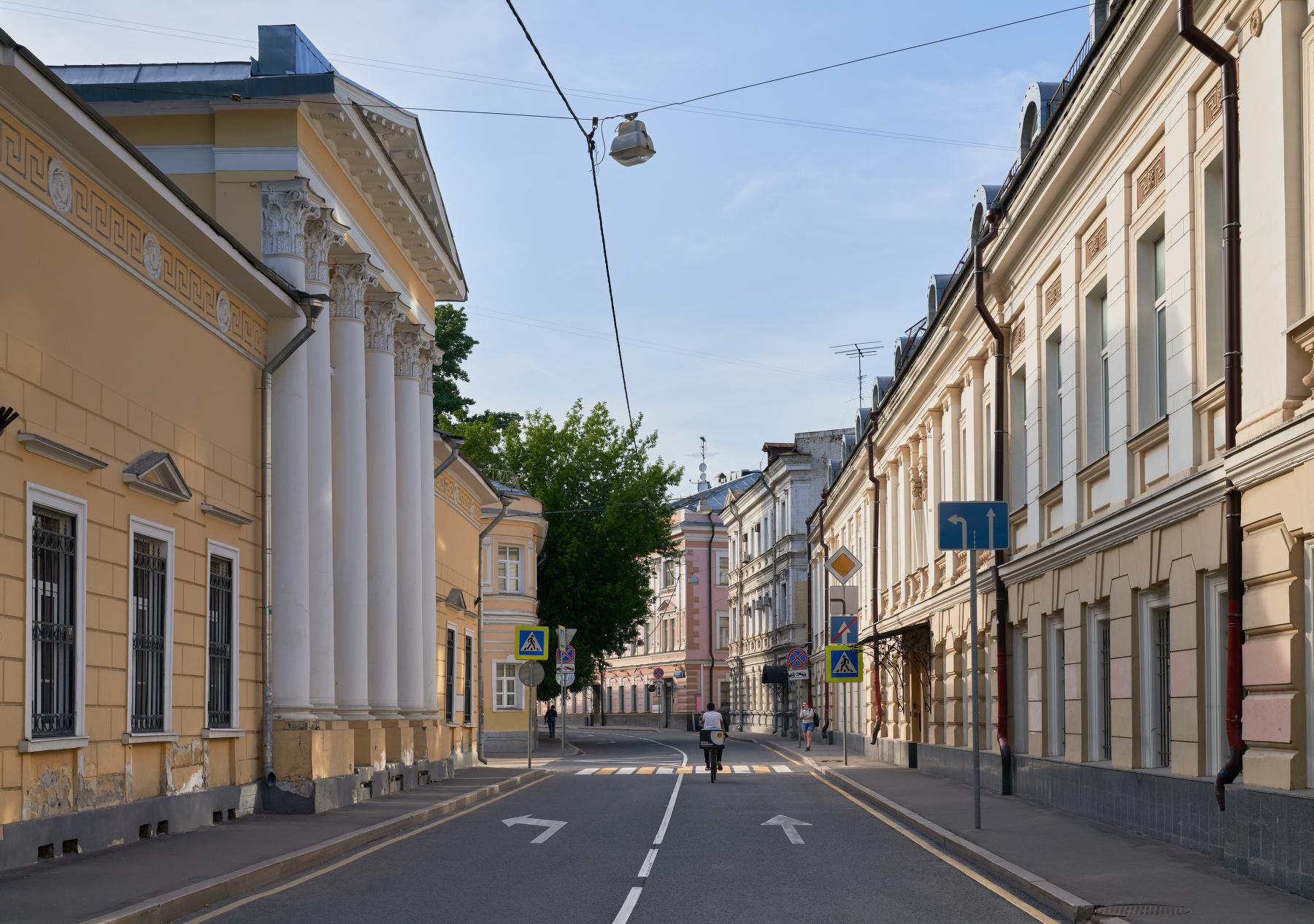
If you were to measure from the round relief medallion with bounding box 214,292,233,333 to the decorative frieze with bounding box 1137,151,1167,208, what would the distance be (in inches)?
421

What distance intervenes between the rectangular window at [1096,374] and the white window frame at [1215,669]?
4694 millimetres

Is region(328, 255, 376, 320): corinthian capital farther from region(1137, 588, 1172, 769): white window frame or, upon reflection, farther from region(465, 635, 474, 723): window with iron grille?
region(465, 635, 474, 723): window with iron grille

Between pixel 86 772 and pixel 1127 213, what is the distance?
40.0 ft

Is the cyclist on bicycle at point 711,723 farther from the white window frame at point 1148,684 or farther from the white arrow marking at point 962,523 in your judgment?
the white arrow marking at point 962,523

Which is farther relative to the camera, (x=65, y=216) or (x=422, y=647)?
(x=422, y=647)

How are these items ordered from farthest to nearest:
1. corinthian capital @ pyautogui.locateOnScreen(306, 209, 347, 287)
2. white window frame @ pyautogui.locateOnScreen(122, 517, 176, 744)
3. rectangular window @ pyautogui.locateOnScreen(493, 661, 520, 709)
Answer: rectangular window @ pyautogui.locateOnScreen(493, 661, 520, 709), corinthian capital @ pyautogui.locateOnScreen(306, 209, 347, 287), white window frame @ pyautogui.locateOnScreen(122, 517, 176, 744)

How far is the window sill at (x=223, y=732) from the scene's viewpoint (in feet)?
58.6

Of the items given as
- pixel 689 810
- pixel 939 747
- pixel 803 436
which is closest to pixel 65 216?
pixel 689 810

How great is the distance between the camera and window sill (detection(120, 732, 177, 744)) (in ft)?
50.5

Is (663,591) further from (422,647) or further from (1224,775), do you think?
(1224,775)

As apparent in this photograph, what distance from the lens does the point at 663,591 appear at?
99.6 m

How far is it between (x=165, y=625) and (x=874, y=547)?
27.5 metres

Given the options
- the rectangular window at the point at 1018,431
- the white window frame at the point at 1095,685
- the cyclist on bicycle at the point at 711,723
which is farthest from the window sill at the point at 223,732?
the cyclist on bicycle at the point at 711,723

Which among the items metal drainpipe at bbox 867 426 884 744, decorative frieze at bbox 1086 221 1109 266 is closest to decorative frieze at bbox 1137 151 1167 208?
decorative frieze at bbox 1086 221 1109 266
